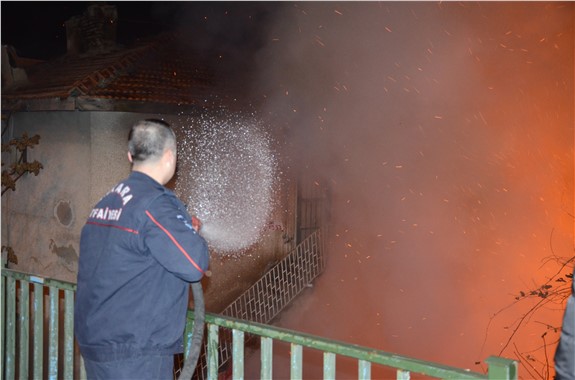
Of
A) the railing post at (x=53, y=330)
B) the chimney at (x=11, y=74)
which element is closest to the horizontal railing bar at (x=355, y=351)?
the railing post at (x=53, y=330)

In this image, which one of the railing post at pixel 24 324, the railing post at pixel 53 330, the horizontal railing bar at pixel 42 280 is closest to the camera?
the horizontal railing bar at pixel 42 280

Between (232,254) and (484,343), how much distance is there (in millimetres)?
4233

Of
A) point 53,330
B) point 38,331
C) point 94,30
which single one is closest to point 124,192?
point 53,330

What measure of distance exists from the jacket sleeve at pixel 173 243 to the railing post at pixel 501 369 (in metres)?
1.13

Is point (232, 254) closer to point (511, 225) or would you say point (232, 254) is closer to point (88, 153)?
point (88, 153)

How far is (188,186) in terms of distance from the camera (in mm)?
8500

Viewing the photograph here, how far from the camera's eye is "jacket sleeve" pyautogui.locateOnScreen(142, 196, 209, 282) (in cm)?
221

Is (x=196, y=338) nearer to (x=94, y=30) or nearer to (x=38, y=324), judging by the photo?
(x=38, y=324)

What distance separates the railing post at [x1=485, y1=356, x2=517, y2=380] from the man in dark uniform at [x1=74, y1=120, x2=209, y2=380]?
3.72 feet

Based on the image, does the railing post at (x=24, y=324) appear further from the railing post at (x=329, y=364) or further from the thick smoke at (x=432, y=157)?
the thick smoke at (x=432, y=157)

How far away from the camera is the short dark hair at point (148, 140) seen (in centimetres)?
244

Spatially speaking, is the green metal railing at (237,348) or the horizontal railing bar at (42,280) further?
the horizontal railing bar at (42,280)

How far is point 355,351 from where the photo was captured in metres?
2.21

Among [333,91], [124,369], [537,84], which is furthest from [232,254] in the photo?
[124,369]
